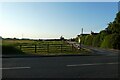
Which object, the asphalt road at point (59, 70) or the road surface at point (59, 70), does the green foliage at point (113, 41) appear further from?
the asphalt road at point (59, 70)

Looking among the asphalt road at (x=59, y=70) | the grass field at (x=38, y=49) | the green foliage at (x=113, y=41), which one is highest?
the green foliage at (x=113, y=41)

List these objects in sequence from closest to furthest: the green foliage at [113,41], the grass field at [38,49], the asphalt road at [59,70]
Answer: the asphalt road at [59,70], the grass field at [38,49], the green foliage at [113,41]

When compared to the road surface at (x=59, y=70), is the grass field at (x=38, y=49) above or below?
above

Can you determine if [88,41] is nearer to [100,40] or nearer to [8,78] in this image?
[100,40]

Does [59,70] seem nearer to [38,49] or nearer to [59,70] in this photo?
[59,70]

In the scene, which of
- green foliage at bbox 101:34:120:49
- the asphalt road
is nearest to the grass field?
green foliage at bbox 101:34:120:49

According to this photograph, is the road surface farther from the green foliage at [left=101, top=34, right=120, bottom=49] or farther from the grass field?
the green foliage at [left=101, top=34, right=120, bottom=49]

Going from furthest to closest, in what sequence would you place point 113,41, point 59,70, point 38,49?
point 113,41
point 38,49
point 59,70

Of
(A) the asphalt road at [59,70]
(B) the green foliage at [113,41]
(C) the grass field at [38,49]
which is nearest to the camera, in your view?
(A) the asphalt road at [59,70]

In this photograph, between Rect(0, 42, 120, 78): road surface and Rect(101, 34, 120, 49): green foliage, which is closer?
Rect(0, 42, 120, 78): road surface

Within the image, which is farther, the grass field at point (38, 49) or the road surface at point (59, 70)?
the grass field at point (38, 49)

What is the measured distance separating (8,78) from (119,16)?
43.0 m

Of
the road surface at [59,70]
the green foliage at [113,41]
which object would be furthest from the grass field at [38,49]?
the road surface at [59,70]

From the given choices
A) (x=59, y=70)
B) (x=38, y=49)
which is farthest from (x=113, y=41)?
(x=59, y=70)
